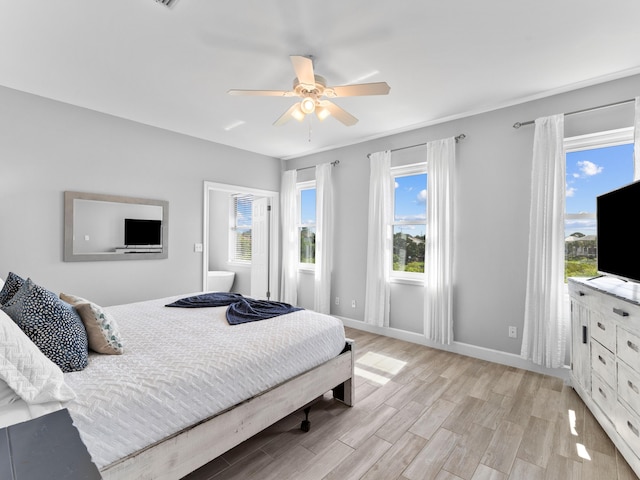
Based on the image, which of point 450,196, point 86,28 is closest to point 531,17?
point 450,196

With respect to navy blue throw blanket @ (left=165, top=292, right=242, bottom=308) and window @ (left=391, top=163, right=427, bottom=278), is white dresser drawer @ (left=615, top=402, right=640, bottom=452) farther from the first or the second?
navy blue throw blanket @ (left=165, top=292, right=242, bottom=308)

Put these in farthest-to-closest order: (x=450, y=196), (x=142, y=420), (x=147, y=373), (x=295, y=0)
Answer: (x=450, y=196) → (x=295, y=0) → (x=147, y=373) → (x=142, y=420)

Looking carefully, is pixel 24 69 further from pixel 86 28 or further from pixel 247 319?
pixel 247 319

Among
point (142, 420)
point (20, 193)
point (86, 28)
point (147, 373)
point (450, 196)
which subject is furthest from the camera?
point (450, 196)

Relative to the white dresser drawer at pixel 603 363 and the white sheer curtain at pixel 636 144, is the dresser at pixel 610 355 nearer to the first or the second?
the white dresser drawer at pixel 603 363

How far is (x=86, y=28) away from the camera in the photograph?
83.0 inches

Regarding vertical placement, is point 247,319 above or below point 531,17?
below

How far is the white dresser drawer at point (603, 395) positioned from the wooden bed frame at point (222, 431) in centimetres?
167

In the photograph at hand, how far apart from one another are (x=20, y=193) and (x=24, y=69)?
111 cm

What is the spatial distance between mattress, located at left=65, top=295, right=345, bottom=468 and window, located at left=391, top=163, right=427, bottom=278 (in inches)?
76.1

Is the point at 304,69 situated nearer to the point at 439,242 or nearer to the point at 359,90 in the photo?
the point at 359,90

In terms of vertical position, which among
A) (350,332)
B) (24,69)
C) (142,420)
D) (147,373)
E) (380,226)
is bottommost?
(350,332)

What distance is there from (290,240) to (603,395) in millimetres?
4067

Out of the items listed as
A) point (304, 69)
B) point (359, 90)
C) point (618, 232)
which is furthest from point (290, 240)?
point (618, 232)
